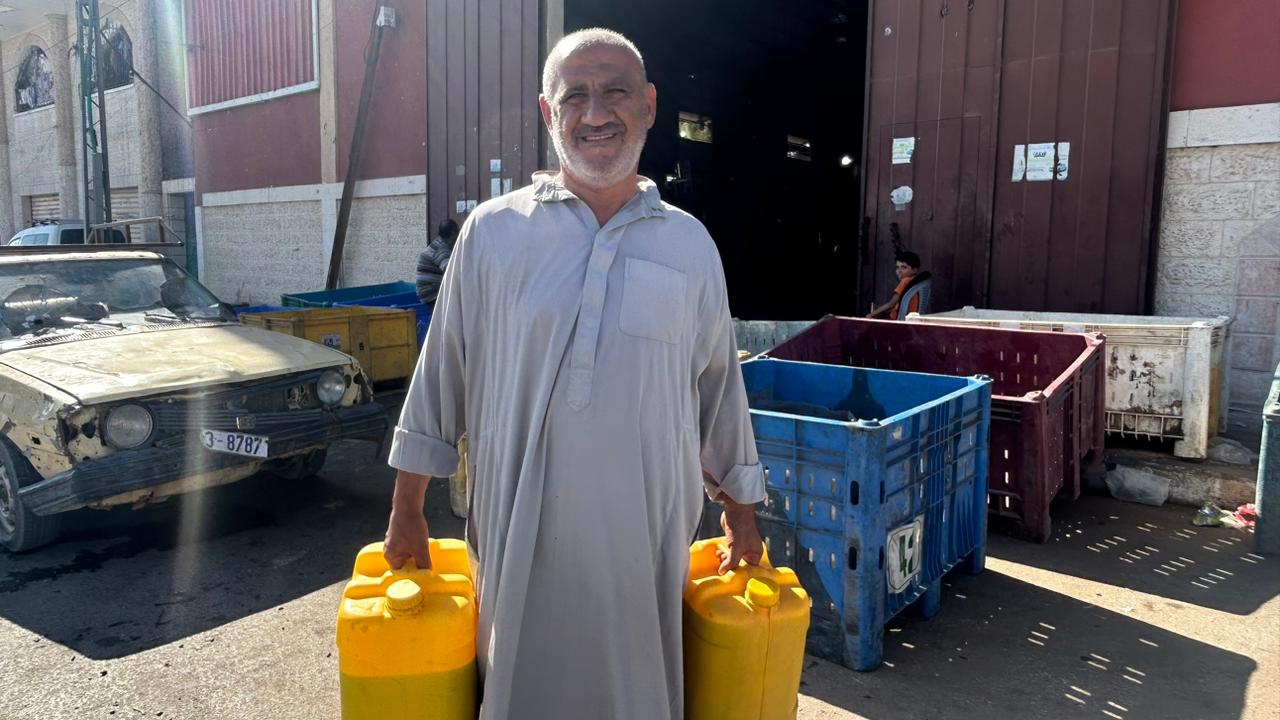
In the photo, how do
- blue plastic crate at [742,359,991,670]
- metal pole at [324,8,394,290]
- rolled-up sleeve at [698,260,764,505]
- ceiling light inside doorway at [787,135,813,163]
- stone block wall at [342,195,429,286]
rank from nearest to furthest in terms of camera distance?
rolled-up sleeve at [698,260,764,505] < blue plastic crate at [742,359,991,670] < metal pole at [324,8,394,290] < stone block wall at [342,195,429,286] < ceiling light inside doorway at [787,135,813,163]

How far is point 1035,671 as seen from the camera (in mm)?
3479

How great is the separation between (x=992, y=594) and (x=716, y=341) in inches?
111

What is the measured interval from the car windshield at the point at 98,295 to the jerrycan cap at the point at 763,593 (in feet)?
17.3

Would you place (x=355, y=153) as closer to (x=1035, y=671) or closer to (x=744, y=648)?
(x=1035, y=671)

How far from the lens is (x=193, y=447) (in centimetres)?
483

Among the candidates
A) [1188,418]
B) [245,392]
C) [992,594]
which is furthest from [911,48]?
[245,392]

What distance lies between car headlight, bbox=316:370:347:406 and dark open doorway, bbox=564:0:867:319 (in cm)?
820

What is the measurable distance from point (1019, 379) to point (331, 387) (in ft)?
14.7

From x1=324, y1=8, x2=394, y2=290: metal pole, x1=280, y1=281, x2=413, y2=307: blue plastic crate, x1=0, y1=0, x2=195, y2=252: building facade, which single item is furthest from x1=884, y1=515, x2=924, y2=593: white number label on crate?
x1=0, y1=0, x2=195, y2=252: building facade

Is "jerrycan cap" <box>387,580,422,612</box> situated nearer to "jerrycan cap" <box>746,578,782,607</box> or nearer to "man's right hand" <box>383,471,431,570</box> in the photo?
"man's right hand" <box>383,471,431,570</box>

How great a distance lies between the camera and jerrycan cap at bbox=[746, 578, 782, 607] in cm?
210

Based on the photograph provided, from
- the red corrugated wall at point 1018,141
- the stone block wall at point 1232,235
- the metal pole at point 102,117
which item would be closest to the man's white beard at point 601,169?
the stone block wall at point 1232,235

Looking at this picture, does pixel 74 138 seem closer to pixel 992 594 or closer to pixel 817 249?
pixel 817 249

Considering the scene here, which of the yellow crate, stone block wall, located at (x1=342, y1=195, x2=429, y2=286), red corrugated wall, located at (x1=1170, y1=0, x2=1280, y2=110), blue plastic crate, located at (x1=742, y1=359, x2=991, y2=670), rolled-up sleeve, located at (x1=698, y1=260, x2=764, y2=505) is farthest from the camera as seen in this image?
stone block wall, located at (x1=342, y1=195, x2=429, y2=286)
